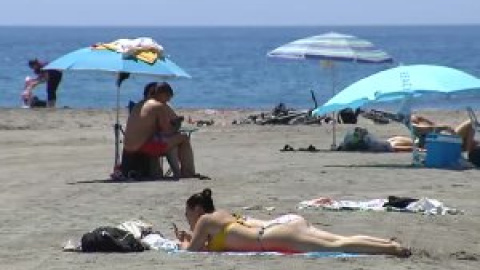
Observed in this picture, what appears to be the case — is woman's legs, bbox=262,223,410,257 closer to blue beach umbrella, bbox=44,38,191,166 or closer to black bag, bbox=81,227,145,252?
black bag, bbox=81,227,145,252

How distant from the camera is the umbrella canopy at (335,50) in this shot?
20458 millimetres

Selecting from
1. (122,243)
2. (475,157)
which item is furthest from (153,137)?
(122,243)

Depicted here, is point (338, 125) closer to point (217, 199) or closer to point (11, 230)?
point (217, 199)

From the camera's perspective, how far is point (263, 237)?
32.6ft

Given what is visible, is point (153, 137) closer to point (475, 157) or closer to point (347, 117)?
point (475, 157)

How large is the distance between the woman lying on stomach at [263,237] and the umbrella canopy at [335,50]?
10.4m

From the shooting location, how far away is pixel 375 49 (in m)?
21.0

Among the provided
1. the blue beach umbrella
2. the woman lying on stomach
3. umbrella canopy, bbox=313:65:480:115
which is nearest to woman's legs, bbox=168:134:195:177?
the blue beach umbrella

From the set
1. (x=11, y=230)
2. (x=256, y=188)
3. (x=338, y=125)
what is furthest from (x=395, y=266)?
(x=338, y=125)

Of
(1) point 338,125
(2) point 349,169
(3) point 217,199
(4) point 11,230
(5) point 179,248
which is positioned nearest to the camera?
(5) point 179,248

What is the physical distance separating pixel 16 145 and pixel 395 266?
12.5 metres

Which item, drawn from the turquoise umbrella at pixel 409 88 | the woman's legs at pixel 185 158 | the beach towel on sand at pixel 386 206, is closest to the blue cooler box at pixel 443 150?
the turquoise umbrella at pixel 409 88

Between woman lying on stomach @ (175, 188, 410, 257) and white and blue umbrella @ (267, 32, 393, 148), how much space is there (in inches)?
409

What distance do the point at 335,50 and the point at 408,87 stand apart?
408 centimetres
